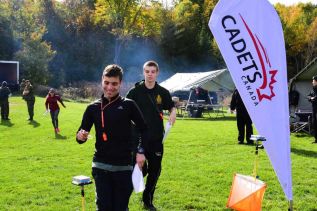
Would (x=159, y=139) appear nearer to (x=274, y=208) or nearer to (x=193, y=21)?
(x=274, y=208)

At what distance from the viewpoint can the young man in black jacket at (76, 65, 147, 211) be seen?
4.47m

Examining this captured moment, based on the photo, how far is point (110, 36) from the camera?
59.8 metres

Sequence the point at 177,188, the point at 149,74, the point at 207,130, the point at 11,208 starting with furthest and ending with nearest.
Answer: the point at 207,130
the point at 177,188
the point at 11,208
the point at 149,74

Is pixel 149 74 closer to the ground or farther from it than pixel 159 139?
farther from it

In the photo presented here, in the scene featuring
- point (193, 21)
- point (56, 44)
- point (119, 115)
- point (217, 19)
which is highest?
point (193, 21)

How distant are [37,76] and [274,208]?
4194cm

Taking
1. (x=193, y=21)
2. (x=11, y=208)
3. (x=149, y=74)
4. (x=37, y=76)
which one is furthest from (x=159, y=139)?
(x=193, y=21)

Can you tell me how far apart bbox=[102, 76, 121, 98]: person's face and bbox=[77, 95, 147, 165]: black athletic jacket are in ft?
0.26

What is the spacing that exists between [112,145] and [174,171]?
15.3 ft

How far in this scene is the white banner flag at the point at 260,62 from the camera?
15.8 feet

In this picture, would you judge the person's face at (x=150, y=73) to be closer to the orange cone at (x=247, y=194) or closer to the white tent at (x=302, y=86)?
the orange cone at (x=247, y=194)

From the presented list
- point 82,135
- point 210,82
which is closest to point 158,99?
point 82,135

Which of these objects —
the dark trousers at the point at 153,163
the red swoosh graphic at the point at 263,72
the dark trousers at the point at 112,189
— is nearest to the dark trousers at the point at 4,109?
the dark trousers at the point at 153,163

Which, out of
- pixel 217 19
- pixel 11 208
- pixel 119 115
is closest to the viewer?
pixel 119 115
